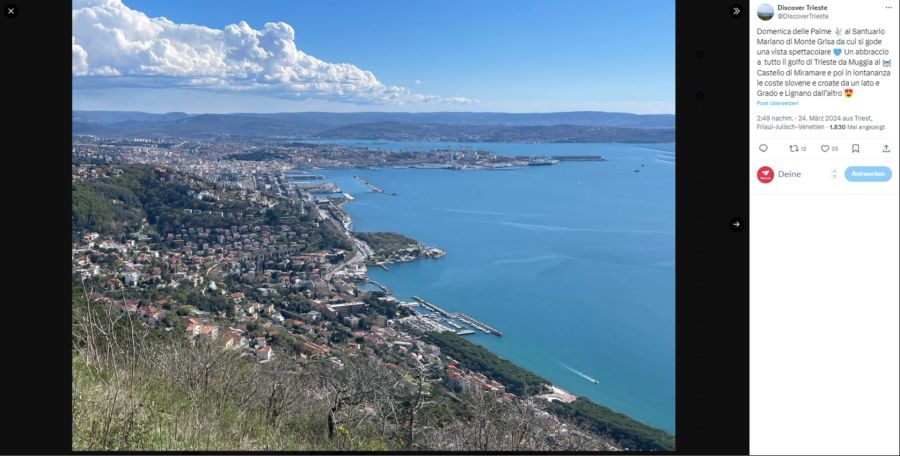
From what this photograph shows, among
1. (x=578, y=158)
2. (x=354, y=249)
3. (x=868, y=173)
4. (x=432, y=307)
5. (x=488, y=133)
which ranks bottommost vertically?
(x=432, y=307)

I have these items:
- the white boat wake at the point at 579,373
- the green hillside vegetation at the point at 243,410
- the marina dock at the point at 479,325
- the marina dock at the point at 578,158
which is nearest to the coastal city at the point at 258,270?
the marina dock at the point at 479,325

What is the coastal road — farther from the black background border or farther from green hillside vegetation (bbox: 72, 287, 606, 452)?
the black background border

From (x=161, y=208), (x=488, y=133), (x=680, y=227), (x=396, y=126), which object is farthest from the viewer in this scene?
(x=488, y=133)

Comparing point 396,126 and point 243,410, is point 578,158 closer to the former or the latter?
point 396,126

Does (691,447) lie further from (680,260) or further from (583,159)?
(583,159)

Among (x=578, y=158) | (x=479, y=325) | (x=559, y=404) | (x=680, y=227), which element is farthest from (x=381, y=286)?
(x=578, y=158)

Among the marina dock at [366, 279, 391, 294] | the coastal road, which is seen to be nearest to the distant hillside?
the coastal road

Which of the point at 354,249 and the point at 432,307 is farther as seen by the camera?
the point at 354,249
